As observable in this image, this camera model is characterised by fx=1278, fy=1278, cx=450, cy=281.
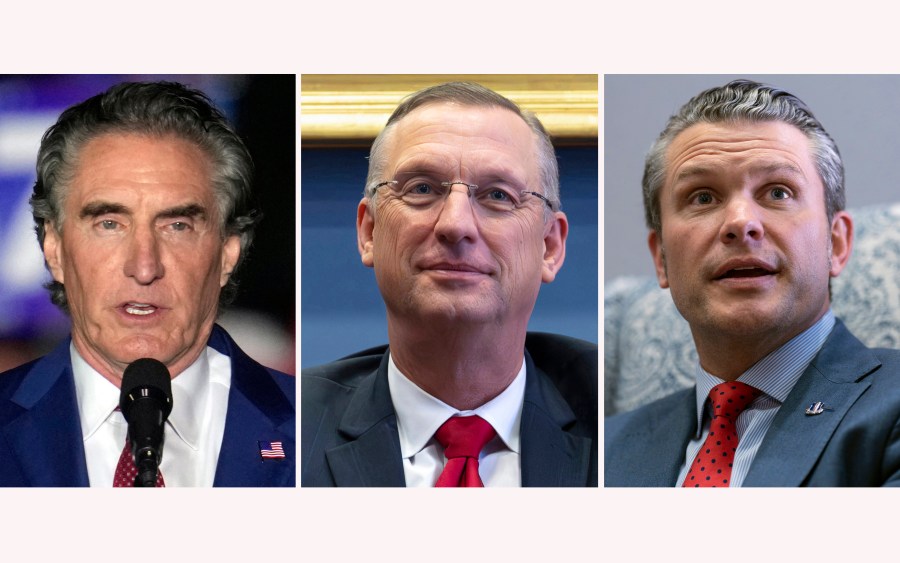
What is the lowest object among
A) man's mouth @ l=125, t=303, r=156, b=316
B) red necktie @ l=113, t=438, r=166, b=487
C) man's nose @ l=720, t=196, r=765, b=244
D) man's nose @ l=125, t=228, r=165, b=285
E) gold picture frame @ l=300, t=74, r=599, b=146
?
red necktie @ l=113, t=438, r=166, b=487

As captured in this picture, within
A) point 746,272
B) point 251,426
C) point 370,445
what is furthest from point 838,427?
point 251,426

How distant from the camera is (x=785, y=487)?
373 centimetres

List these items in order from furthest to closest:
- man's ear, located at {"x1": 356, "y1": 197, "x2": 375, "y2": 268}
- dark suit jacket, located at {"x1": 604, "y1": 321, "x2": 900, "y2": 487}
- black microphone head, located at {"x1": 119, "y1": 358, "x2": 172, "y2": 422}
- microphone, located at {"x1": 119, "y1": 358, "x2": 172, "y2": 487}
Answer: man's ear, located at {"x1": 356, "y1": 197, "x2": 375, "y2": 268} < dark suit jacket, located at {"x1": 604, "y1": 321, "x2": 900, "y2": 487} < black microphone head, located at {"x1": 119, "y1": 358, "x2": 172, "y2": 422} < microphone, located at {"x1": 119, "y1": 358, "x2": 172, "y2": 487}

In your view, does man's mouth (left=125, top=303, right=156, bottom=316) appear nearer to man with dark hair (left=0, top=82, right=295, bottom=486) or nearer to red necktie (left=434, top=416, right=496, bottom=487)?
man with dark hair (left=0, top=82, right=295, bottom=486)

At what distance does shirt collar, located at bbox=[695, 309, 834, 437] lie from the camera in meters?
3.82

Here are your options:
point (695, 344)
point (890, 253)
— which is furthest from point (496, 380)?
point (890, 253)

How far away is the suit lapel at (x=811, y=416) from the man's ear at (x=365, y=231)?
133cm

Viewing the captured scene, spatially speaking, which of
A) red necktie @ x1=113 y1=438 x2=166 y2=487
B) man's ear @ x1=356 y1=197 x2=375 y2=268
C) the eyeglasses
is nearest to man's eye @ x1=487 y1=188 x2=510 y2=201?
the eyeglasses

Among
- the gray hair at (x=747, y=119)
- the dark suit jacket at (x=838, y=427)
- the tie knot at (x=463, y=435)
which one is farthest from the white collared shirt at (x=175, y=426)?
the gray hair at (x=747, y=119)

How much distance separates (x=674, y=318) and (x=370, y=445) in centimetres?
116

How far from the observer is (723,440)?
12.6 feet

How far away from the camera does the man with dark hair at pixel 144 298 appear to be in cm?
395

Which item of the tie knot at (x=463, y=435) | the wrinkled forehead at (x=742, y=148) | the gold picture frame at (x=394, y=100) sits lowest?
the tie knot at (x=463, y=435)

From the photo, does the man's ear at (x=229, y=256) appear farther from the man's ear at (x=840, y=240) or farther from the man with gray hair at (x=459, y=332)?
the man's ear at (x=840, y=240)
